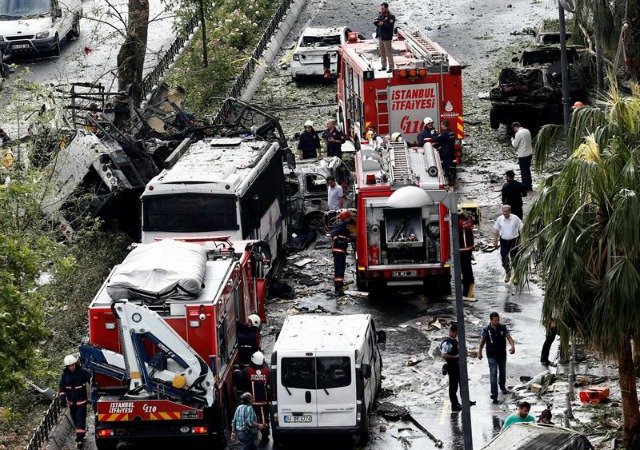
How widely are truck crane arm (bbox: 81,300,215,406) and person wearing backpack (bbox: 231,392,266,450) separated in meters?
0.55

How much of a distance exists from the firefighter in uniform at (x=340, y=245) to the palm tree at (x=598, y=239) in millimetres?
8806

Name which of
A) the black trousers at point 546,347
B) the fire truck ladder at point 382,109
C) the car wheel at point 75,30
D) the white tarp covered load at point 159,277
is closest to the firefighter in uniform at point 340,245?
the black trousers at point 546,347

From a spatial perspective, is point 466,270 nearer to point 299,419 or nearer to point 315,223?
point 315,223

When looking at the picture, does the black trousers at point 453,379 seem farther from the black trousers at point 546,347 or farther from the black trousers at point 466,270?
the black trousers at point 466,270

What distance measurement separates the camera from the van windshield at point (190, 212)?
25.5 metres

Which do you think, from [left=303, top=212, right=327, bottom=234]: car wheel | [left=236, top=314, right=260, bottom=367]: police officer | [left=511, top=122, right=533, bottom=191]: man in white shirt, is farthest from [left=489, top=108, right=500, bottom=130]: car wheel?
[left=236, top=314, right=260, bottom=367]: police officer

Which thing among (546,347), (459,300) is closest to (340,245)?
(546,347)

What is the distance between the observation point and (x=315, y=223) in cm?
3092

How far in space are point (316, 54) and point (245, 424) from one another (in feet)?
74.5

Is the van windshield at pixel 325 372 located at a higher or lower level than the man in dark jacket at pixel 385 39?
lower

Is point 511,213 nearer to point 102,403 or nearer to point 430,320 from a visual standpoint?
point 430,320

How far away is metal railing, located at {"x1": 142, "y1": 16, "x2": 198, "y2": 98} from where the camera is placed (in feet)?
130

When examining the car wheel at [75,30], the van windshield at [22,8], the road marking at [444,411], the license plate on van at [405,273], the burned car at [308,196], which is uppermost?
the van windshield at [22,8]

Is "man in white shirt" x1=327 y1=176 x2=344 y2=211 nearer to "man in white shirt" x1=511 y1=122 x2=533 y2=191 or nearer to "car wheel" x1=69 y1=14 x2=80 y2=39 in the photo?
"man in white shirt" x1=511 y1=122 x2=533 y2=191
